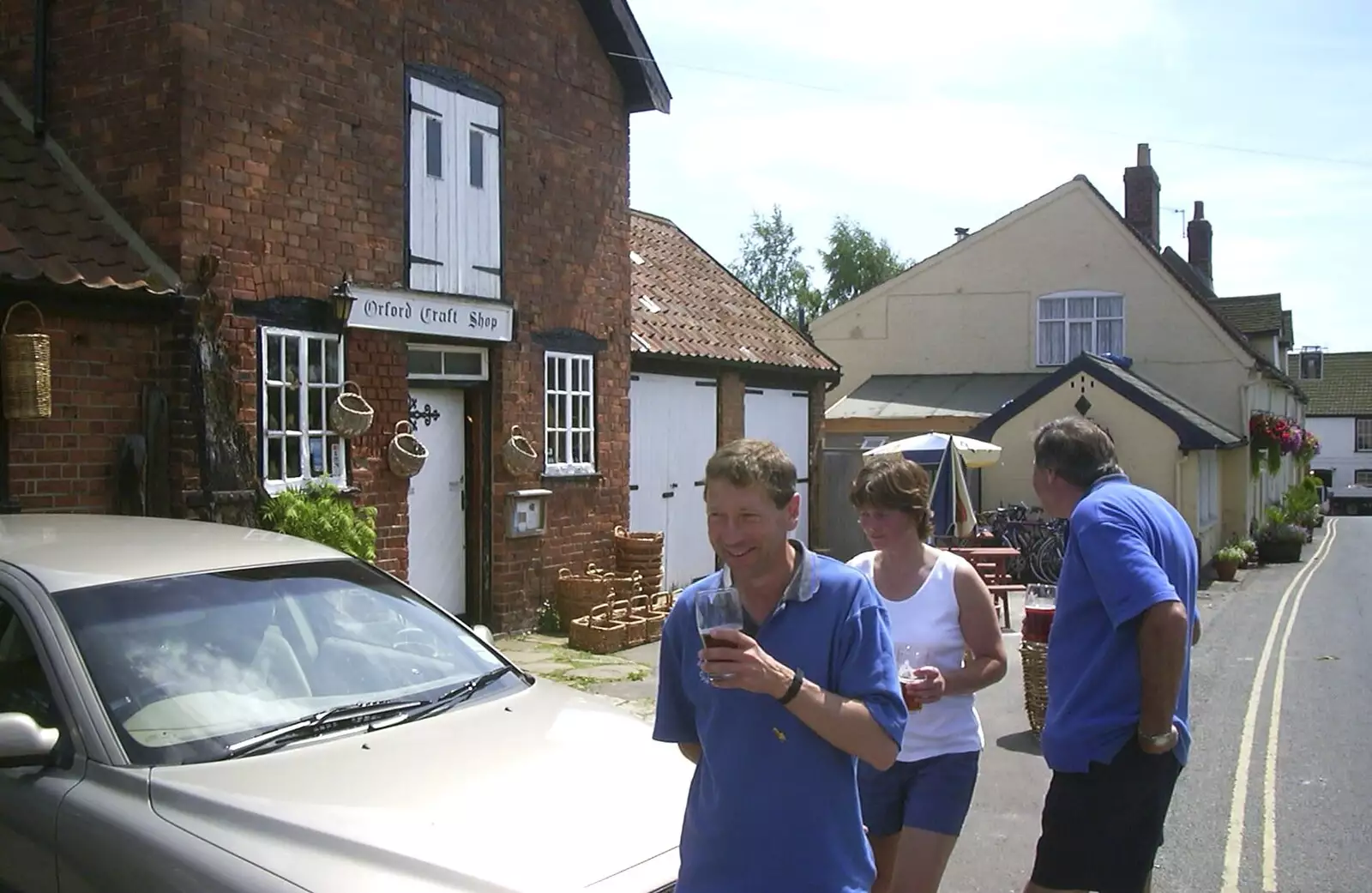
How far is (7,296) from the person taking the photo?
6.67 m

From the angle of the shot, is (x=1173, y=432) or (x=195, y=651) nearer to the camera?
(x=195, y=651)

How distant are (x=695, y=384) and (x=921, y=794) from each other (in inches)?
416

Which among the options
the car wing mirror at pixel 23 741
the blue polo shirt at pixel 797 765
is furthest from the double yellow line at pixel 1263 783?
the car wing mirror at pixel 23 741

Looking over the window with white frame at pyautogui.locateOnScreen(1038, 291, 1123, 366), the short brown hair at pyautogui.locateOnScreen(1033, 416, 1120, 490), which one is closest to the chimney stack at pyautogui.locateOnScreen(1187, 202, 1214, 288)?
the window with white frame at pyautogui.locateOnScreen(1038, 291, 1123, 366)

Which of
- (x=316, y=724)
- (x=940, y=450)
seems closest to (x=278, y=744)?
(x=316, y=724)

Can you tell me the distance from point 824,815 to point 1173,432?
17625 mm

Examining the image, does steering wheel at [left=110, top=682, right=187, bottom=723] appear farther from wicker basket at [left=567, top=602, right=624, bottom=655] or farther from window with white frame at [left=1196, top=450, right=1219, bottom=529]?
window with white frame at [left=1196, top=450, right=1219, bottom=529]

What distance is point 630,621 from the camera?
10523 mm

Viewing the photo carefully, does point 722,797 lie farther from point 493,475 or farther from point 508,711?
point 493,475

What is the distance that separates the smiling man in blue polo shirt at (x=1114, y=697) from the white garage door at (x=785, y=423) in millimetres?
11162

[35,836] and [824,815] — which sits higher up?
[824,815]

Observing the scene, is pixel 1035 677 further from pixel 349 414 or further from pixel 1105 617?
pixel 349 414

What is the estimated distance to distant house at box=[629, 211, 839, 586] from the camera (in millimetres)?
13008

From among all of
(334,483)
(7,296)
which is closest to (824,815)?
(7,296)
